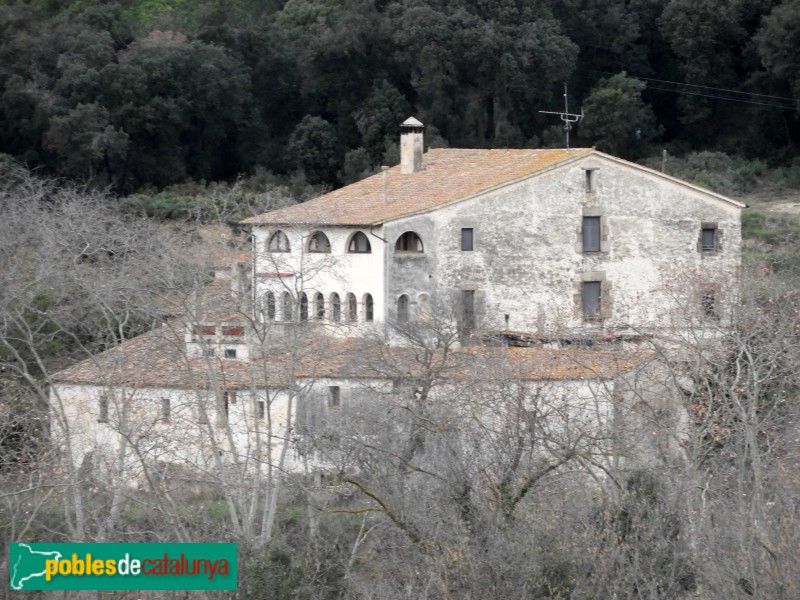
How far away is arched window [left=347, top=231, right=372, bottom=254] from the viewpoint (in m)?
34.6

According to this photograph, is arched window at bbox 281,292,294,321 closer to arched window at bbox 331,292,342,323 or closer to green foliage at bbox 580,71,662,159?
arched window at bbox 331,292,342,323

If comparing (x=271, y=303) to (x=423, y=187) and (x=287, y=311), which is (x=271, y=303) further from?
(x=423, y=187)

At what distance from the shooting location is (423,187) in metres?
36.5

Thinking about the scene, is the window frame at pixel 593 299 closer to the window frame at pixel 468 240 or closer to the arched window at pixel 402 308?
the window frame at pixel 468 240

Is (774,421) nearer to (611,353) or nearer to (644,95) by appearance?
(611,353)

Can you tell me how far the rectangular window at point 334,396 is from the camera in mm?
29984

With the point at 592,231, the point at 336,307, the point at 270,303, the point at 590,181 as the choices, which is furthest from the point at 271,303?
the point at 590,181

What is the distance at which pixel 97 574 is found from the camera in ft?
57.9

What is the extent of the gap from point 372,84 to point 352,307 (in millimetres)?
17792

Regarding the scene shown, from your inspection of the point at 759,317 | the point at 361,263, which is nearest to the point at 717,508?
the point at 759,317

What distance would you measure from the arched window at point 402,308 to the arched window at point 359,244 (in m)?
1.22

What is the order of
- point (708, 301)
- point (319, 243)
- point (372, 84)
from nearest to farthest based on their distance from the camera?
point (708, 301)
point (319, 243)
point (372, 84)

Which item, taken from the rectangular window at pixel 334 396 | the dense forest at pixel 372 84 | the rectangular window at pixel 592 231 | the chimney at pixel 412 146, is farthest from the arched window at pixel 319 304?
the dense forest at pixel 372 84

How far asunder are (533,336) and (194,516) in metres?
10.8
